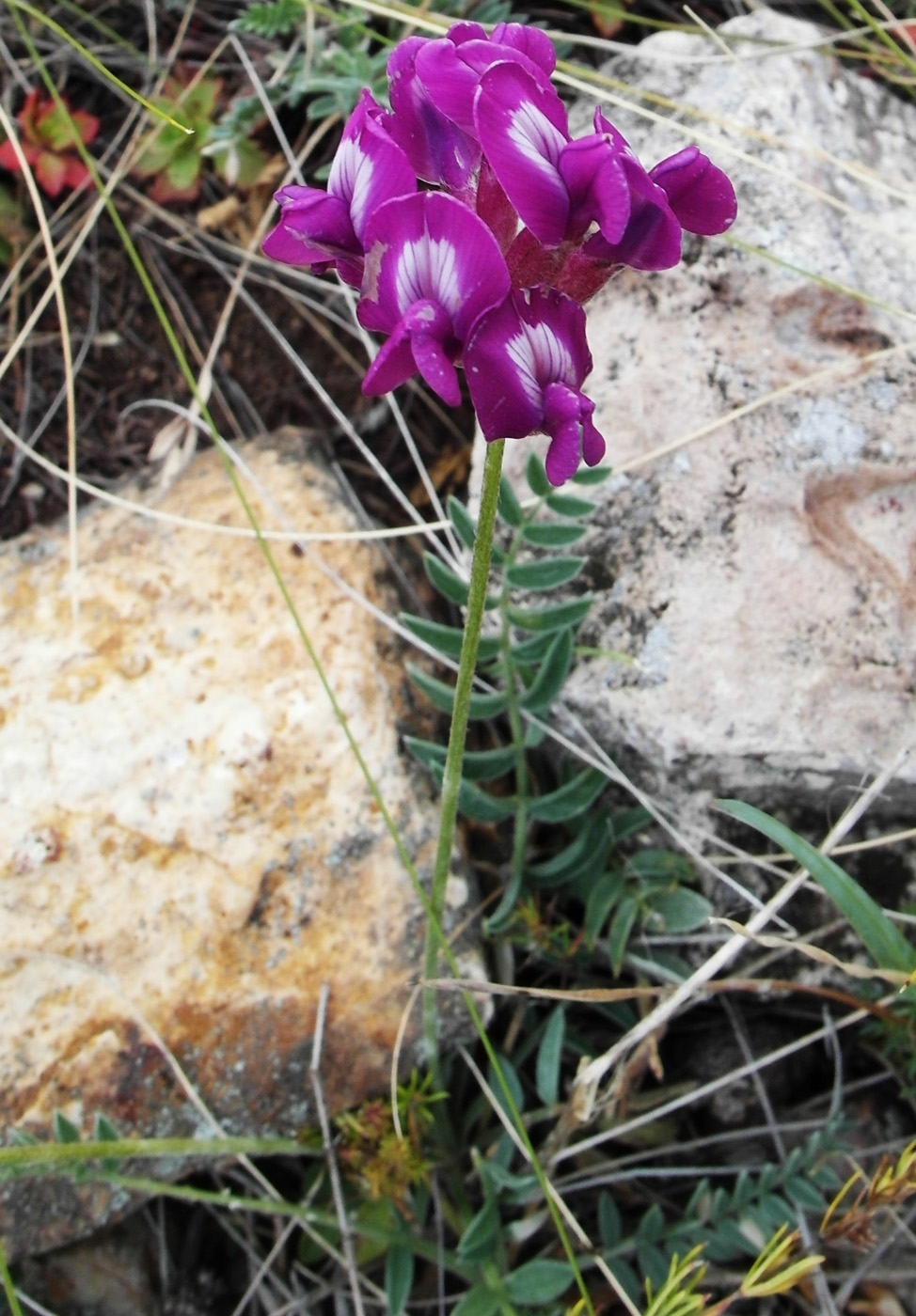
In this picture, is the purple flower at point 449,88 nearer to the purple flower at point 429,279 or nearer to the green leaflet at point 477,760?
the purple flower at point 429,279

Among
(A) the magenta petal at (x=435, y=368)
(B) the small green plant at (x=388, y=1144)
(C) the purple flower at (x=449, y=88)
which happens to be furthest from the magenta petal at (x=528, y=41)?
(B) the small green plant at (x=388, y=1144)

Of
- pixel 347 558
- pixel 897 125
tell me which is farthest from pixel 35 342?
pixel 897 125

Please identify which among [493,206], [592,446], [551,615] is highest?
[493,206]

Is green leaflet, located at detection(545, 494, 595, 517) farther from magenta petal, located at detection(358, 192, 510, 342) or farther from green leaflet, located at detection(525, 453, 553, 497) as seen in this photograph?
magenta petal, located at detection(358, 192, 510, 342)

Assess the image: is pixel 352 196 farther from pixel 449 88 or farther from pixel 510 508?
pixel 510 508

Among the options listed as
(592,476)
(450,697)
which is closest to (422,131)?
(592,476)

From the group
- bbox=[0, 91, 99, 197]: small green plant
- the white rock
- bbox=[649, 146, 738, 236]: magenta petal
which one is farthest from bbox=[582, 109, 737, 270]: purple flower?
bbox=[0, 91, 99, 197]: small green plant

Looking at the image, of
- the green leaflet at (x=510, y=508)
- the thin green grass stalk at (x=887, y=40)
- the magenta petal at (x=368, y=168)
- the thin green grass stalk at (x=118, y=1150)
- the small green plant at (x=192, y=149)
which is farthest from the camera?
the small green plant at (x=192, y=149)
